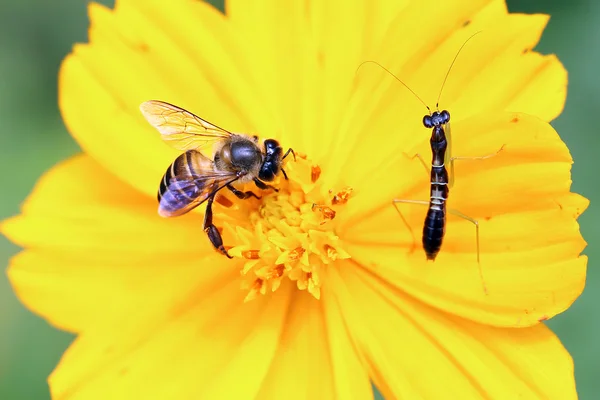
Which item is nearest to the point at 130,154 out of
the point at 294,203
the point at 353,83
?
the point at 294,203

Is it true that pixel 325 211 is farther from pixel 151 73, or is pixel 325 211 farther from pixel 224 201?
→ pixel 151 73

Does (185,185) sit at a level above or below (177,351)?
above

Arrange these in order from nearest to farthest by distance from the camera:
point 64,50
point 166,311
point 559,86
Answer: point 559,86 < point 166,311 < point 64,50

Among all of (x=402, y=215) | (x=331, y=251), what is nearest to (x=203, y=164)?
(x=331, y=251)

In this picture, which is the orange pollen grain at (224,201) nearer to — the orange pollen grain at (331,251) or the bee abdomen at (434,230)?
the orange pollen grain at (331,251)

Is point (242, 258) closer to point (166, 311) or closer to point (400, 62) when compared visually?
point (166, 311)
